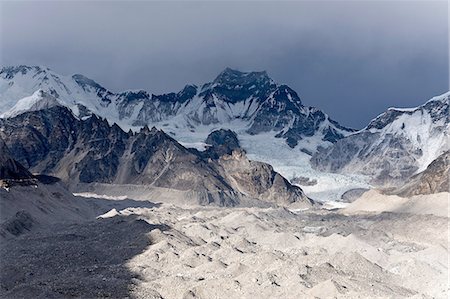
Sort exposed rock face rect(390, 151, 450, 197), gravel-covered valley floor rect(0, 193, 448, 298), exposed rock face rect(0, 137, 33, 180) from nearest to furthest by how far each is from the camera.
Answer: gravel-covered valley floor rect(0, 193, 448, 298), exposed rock face rect(0, 137, 33, 180), exposed rock face rect(390, 151, 450, 197)

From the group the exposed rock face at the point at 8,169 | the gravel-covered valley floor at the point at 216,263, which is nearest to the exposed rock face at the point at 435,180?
the gravel-covered valley floor at the point at 216,263

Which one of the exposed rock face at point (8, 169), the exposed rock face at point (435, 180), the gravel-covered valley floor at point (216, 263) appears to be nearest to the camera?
the gravel-covered valley floor at point (216, 263)

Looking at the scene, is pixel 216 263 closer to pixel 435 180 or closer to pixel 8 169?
pixel 8 169

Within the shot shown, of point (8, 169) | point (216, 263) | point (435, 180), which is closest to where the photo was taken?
point (216, 263)

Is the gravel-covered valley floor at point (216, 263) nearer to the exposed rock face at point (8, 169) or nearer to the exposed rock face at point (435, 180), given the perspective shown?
the exposed rock face at point (8, 169)

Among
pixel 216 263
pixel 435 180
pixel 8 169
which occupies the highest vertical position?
pixel 216 263

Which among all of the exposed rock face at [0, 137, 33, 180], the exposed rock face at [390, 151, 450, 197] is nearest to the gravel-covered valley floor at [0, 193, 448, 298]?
the exposed rock face at [0, 137, 33, 180]

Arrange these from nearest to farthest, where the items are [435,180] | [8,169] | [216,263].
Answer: [216,263] < [8,169] < [435,180]

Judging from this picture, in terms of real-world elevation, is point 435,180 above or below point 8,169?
above

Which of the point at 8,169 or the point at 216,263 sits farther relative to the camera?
the point at 8,169

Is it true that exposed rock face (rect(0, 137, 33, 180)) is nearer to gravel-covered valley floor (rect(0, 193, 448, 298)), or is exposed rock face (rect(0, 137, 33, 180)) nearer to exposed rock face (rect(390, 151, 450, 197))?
gravel-covered valley floor (rect(0, 193, 448, 298))

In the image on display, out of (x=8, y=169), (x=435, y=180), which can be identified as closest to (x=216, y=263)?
(x=8, y=169)

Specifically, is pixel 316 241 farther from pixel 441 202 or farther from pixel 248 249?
pixel 441 202
